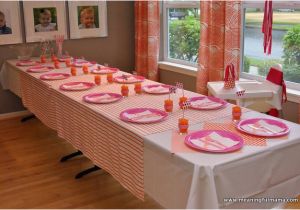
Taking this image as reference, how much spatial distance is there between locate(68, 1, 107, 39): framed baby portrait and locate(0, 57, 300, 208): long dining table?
236 cm

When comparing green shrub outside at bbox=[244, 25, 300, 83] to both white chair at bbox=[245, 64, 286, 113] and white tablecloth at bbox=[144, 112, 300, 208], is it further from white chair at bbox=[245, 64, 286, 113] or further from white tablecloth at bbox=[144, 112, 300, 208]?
white tablecloth at bbox=[144, 112, 300, 208]

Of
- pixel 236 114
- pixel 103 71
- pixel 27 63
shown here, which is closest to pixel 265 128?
pixel 236 114

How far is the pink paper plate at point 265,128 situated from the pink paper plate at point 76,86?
1.29 metres

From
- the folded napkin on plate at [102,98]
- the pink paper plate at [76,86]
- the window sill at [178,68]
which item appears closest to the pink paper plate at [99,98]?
the folded napkin on plate at [102,98]

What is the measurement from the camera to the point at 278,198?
1.82 metres

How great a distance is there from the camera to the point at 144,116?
2158 mm

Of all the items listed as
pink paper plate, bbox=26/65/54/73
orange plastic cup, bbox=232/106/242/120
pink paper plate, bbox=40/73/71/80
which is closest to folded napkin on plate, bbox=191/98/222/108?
orange plastic cup, bbox=232/106/242/120

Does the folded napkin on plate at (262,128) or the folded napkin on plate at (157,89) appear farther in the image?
the folded napkin on plate at (157,89)

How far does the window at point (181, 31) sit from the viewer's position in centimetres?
460

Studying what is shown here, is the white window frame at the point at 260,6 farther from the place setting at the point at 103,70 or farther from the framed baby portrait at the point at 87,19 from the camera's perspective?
the framed baby portrait at the point at 87,19

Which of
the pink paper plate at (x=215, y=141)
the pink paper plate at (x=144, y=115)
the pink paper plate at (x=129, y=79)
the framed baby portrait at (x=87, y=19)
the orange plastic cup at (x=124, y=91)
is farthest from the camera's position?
the framed baby portrait at (x=87, y=19)

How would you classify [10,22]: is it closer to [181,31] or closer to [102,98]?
[181,31]

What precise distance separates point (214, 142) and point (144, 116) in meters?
0.52

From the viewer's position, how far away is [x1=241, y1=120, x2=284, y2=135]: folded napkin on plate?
6.19 ft
